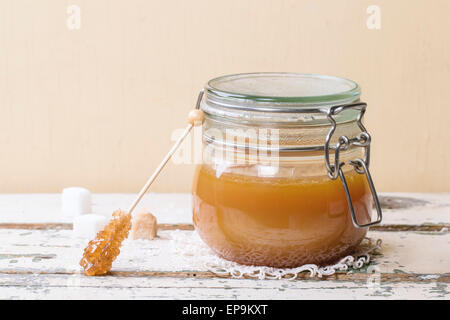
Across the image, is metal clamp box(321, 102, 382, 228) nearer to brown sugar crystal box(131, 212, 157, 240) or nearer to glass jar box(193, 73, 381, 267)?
glass jar box(193, 73, 381, 267)

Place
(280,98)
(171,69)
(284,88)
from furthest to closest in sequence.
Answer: (171,69) → (284,88) → (280,98)

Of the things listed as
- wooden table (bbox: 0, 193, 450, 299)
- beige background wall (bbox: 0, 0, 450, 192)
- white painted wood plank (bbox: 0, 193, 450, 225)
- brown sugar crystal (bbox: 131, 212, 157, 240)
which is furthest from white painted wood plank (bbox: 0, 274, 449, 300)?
beige background wall (bbox: 0, 0, 450, 192)

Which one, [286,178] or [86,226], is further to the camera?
[86,226]

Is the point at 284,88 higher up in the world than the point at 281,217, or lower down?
higher up

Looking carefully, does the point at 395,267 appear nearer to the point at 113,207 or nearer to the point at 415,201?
the point at 415,201

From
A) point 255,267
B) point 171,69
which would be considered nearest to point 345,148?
point 255,267

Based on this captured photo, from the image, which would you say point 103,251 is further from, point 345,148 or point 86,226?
point 345,148
